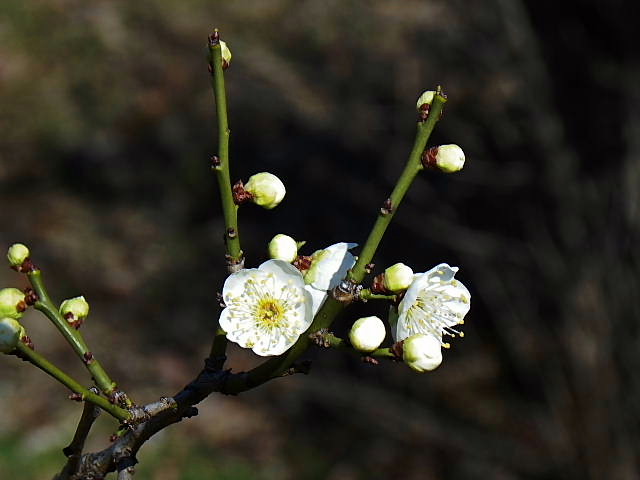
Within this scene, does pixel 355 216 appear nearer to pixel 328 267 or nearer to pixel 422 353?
pixel 328 267

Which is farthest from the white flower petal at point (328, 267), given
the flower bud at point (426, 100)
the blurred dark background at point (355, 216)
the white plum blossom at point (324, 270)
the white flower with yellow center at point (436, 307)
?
the blurred dark background at point (355, 216)

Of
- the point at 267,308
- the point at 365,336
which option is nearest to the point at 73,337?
the point at 267,308

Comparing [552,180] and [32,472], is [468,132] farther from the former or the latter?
[32,472]

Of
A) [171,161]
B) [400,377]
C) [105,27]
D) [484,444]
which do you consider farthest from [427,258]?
[105,27]

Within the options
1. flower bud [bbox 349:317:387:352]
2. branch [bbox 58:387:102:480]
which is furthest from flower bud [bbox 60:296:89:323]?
flower bud [bbox 349:317:387:352]

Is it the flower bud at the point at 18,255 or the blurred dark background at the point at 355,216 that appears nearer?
the flower bud at the point at 18,255

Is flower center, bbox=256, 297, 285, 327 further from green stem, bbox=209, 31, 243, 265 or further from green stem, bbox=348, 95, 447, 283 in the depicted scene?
green stem, bbox=348, 95, 447, 283

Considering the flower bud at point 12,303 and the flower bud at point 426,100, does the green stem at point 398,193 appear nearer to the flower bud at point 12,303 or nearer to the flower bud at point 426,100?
the flower bud at point 426,100

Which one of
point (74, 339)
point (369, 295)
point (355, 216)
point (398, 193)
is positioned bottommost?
point (74, 339)
